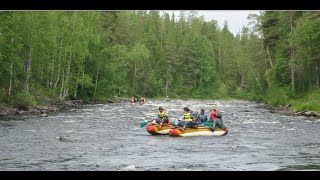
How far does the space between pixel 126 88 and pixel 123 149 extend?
190 feet

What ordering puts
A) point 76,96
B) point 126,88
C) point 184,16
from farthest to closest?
point 184,16 → point 126,88 → point 76,96

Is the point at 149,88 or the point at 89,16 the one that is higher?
the point at 89,16

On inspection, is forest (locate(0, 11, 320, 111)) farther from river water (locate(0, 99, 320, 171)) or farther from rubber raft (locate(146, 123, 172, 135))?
rubber raft (locate(146, 123, 172, 135))

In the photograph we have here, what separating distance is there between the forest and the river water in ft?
33.1

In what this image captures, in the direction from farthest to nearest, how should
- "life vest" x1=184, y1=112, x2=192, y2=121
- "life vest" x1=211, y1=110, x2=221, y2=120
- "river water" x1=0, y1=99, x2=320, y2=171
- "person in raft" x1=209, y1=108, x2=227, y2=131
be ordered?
"life vest" x1=211, y1=110, x2=221, y2=120
"person in raft" x1=209, y1=108, x2=227, y2=131
"life vest" x1=184, y1=112, x2=192, y2=121
"river water" x1=0, y1=99, x2=320, y2=171

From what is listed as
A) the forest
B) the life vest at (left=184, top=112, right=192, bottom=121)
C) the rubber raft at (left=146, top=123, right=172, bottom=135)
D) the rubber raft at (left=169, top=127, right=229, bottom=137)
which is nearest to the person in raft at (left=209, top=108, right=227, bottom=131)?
the rubber raft at (left=169, top=127, right=229, bottom=137)

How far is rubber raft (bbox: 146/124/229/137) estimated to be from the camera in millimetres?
21859

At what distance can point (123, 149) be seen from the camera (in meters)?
16.9

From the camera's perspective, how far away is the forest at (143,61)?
116ft

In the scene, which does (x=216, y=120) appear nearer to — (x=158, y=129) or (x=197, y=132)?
(x=197, y=132)

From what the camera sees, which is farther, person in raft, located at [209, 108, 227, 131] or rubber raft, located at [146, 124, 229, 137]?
person in raft, located at [209, 108, 227, 131]
